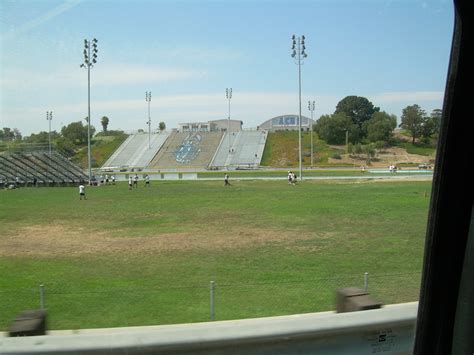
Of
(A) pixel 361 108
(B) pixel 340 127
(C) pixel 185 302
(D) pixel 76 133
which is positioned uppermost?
(A) pixel 361 108

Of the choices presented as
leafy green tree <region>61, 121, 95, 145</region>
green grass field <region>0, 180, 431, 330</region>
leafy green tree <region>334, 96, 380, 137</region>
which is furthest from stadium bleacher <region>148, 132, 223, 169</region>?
leafy green tree <region>334, 96, 380, 137</region>

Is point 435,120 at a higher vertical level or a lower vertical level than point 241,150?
higher

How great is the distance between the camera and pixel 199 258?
12.7 meters

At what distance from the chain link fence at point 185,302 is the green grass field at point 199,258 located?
0.02 metres

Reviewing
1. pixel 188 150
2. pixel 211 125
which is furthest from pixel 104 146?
pixel 211 125

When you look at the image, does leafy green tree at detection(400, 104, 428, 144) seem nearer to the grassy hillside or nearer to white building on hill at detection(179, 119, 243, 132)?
the grassy hillside

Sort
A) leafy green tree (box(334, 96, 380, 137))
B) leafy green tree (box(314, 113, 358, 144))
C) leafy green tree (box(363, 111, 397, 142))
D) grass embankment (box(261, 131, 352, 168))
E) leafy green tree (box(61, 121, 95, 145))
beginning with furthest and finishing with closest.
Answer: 1. grass embankment (box(261, 131, 352, 168))
2. leafy green tree (box(61, 121, 95, 145))
3. leafy green tree (box(314, 113, 358, 144))
4. leafy green tree (box(334, 96, 380, 137))
5. leafy green tree (box(363, 111, 397, 142))

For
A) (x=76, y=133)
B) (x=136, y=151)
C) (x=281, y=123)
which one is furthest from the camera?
(x=281, y=123)

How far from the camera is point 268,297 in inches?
337

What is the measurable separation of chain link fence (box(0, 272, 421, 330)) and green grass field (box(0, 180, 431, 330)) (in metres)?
0.02

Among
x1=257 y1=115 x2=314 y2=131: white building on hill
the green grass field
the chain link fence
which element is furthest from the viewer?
x1=257 y1=115 x2=314 y2=131: white building on hill

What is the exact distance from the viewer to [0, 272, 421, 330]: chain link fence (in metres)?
6.89

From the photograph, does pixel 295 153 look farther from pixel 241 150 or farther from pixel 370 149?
pixel 370 149

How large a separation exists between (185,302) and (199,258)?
14.7 ft
